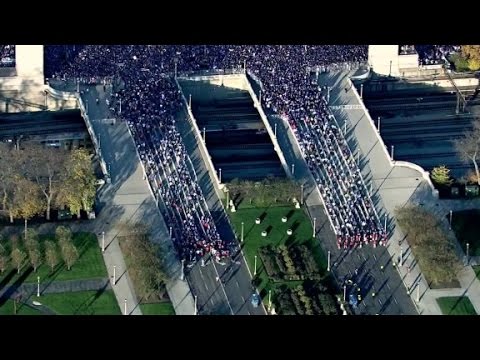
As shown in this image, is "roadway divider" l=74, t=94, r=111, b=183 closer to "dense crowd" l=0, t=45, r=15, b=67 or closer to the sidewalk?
the sidewalk

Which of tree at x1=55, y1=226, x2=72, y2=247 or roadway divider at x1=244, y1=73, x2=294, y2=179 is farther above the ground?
roadway divider at x1=244, y1=73, x2=294, y2=179

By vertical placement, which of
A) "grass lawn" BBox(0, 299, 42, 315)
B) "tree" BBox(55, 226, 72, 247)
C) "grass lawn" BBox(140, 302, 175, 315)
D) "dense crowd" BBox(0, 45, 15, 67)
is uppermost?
"dense crowd" BBox(0, 45, 15, 67)

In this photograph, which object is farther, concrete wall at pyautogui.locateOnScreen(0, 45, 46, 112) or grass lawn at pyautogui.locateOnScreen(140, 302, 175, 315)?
concrete wall at pyautogui.locateOnScreen(0, 45, 46, 112)

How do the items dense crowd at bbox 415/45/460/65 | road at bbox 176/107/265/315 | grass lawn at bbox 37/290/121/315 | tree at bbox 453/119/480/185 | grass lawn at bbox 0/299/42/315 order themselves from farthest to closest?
dense crowd at bbox 415/45/460/65 < tree at bbox 453/119/480/185 < road at bbox 176/107/265/315 < grass lawn at bbox 37/290/121/315 < grass lawn at bbox 0/299/42/315

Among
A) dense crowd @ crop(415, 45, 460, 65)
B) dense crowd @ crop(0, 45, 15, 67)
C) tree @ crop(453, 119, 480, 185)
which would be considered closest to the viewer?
tree @ crop(453, 119, 480, 185)

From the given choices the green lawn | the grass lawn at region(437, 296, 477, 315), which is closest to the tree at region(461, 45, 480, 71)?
the green lawn

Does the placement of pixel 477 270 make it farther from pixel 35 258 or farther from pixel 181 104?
pixel 181 104

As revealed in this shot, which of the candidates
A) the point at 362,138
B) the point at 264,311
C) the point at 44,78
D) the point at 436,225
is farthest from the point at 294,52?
the point at 264,311

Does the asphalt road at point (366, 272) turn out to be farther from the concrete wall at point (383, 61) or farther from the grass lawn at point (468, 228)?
the concrete wall at point (383, 61)
